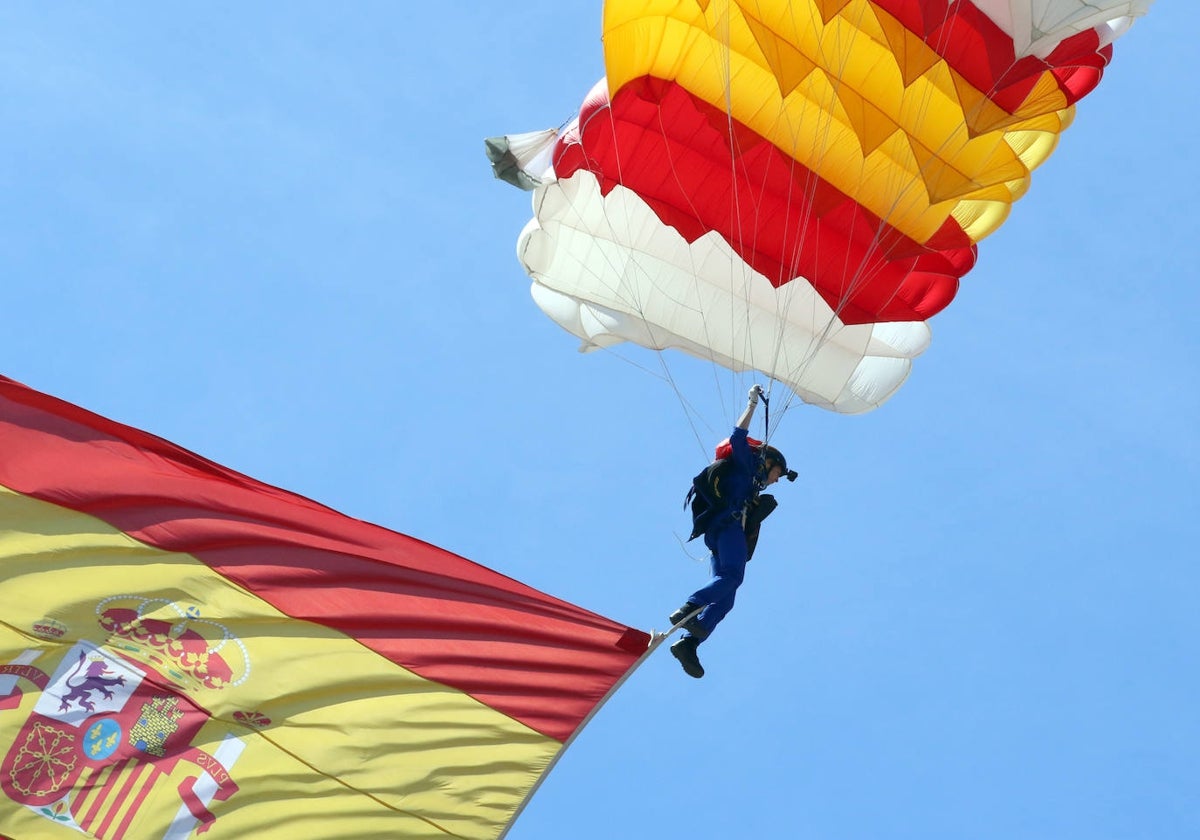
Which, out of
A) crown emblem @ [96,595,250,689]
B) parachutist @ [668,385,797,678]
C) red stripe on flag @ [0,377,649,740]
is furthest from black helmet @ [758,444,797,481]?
crown emblem @ [96,595,250,689]

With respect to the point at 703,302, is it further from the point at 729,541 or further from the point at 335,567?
the point at 335,567

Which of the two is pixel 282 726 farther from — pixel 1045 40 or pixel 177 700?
pixel 1045 40

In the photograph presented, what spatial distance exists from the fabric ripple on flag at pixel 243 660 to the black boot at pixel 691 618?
2.45 ft

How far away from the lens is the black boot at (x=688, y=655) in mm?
11680

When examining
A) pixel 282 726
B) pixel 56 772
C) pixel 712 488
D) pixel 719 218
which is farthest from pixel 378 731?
pixel 719 218

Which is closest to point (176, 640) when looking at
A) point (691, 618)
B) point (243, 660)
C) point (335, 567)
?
point (243, 660)

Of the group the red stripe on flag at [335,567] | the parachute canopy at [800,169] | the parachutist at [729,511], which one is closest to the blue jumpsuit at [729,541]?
the parachutist at [729,511]

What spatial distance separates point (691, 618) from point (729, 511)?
2.65 feet

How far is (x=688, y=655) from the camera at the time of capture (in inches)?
460

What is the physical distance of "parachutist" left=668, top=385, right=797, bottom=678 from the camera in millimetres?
11703

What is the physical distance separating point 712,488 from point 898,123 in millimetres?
2723

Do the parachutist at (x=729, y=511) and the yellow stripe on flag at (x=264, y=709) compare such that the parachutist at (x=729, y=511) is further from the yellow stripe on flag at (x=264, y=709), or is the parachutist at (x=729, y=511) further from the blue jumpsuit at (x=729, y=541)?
the yellow stripe on flag at (x=264, y=709)

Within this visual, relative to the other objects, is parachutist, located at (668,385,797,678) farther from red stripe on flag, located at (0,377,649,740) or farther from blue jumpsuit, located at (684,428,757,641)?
red stripe on flag, located at (0,377,649,740)

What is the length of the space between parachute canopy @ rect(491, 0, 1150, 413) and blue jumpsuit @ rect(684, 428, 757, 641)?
1267mm
